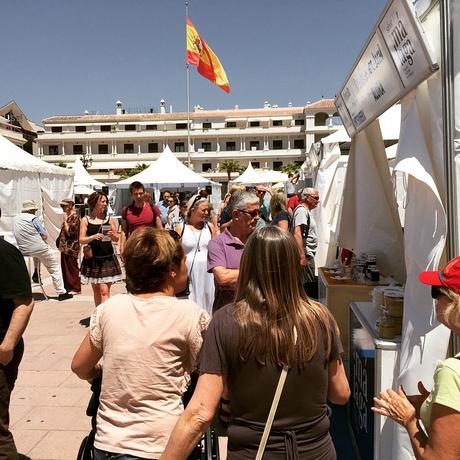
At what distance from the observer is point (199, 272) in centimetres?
451

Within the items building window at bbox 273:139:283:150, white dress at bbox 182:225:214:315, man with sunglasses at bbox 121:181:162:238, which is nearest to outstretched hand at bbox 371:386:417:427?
white dress at bbox 182:225:214:315

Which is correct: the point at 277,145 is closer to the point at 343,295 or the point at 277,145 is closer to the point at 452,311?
the point at 343,295

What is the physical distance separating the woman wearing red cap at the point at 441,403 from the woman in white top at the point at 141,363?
80cm

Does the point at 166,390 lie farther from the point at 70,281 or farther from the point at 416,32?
the point at 70,281

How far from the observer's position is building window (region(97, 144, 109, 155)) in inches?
2800

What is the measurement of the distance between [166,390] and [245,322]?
21.6 inches

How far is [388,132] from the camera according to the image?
5.97m

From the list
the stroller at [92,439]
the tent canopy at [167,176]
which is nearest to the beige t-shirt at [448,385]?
the stroller at [92,439]

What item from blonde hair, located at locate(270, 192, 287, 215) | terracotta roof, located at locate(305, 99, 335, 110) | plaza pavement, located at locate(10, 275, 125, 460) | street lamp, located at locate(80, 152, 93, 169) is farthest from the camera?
terracotta roof, located at locate(305, 99, 335, 110)

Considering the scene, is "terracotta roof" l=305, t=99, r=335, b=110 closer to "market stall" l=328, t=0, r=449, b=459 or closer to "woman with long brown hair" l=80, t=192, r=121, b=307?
"woman with long brown hair" l=80, t=192, r=121, b=307

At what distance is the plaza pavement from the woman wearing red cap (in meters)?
2.55

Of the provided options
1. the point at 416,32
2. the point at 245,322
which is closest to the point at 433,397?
the point at 245,322

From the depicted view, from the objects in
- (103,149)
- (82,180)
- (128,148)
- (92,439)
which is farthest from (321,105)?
(92,439)

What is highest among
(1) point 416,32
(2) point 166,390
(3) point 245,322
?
(1) point 416,32
